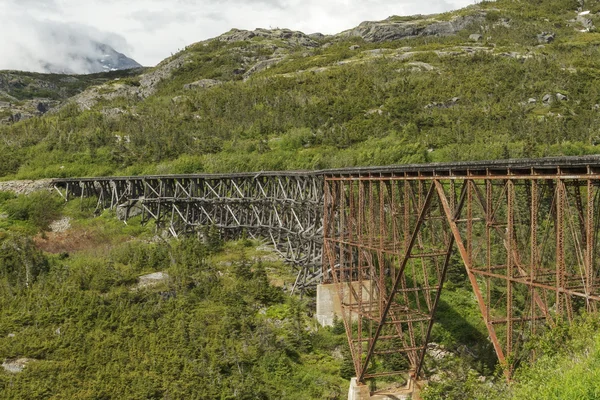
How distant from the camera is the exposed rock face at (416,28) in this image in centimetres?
13850

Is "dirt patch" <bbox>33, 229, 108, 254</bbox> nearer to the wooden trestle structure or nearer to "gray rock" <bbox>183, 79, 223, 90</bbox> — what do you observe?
the wooden trestle structure

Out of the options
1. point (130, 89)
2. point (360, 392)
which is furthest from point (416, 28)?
point (360, 392)

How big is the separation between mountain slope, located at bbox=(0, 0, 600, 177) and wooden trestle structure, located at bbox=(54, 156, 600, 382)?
13068 mm

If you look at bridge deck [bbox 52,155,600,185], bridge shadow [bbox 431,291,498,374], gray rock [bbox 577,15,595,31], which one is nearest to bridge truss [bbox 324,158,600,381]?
bridge deck [bbox 52,155,600,185]

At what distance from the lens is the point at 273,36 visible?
167m

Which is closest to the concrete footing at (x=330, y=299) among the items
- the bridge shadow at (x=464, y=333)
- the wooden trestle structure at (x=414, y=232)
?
the wooden trestle structure at (x=414, y=232)

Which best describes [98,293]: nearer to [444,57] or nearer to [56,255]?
[56,255]

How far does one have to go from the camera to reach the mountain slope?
6116cm

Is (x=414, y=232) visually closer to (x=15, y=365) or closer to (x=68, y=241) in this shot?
(x=15, y=365)

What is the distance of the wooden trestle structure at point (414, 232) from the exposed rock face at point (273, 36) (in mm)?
116584

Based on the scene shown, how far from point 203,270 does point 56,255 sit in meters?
10.4

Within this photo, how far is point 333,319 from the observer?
31297mm

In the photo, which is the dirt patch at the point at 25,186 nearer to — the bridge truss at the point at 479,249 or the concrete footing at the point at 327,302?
the bridge truss at the point at 479,249

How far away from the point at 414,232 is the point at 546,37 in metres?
114
